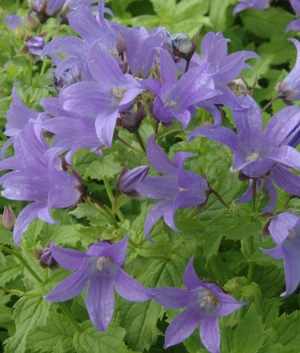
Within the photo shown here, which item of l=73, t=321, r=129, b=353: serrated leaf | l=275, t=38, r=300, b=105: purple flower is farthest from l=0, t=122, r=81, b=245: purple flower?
l=275, t=38, r=300, b=105: purple flower

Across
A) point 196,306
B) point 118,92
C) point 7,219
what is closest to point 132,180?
point 118,92

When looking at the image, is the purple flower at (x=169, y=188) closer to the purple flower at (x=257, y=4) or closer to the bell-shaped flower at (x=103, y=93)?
the bell-shaped flower at (x=103, y=93)

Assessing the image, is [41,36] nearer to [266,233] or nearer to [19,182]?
[19,182]

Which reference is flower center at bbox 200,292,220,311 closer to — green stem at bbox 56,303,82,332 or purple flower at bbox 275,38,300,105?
green stem at bbox 56,303,82,332

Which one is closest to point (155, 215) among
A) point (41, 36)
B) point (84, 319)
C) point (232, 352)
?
point (232, 352)

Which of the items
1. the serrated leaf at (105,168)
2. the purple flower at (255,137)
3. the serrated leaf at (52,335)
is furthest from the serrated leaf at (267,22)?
the serrated leaf at (52,335)

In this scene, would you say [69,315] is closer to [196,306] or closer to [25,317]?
[25,317]
